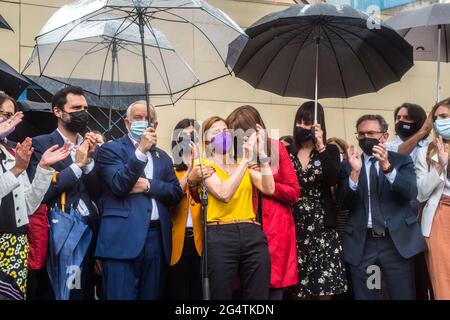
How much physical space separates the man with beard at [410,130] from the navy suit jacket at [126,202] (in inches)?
88.2

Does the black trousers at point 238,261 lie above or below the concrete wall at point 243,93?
below

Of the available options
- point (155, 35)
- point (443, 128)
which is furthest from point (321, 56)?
point (155, 35)

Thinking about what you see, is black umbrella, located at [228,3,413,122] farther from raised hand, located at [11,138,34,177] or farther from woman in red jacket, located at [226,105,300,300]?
raised hand, located at [11,138,34,177]

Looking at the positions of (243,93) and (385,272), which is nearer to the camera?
(385,272)

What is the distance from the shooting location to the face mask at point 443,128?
19.7 ft

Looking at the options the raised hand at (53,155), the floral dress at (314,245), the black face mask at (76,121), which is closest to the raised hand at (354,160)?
the floral dress at (314,245)

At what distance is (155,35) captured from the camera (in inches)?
250

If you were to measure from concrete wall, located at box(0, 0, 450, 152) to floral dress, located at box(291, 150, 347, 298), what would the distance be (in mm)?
3963

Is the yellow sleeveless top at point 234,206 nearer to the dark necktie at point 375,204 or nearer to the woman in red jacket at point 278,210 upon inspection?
the woman in red jacket at point 278,210

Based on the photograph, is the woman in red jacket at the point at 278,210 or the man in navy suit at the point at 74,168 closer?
the man in navy suit at the point at 74,168

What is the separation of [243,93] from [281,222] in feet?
17.4

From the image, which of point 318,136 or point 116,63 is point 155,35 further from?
point 318,136
